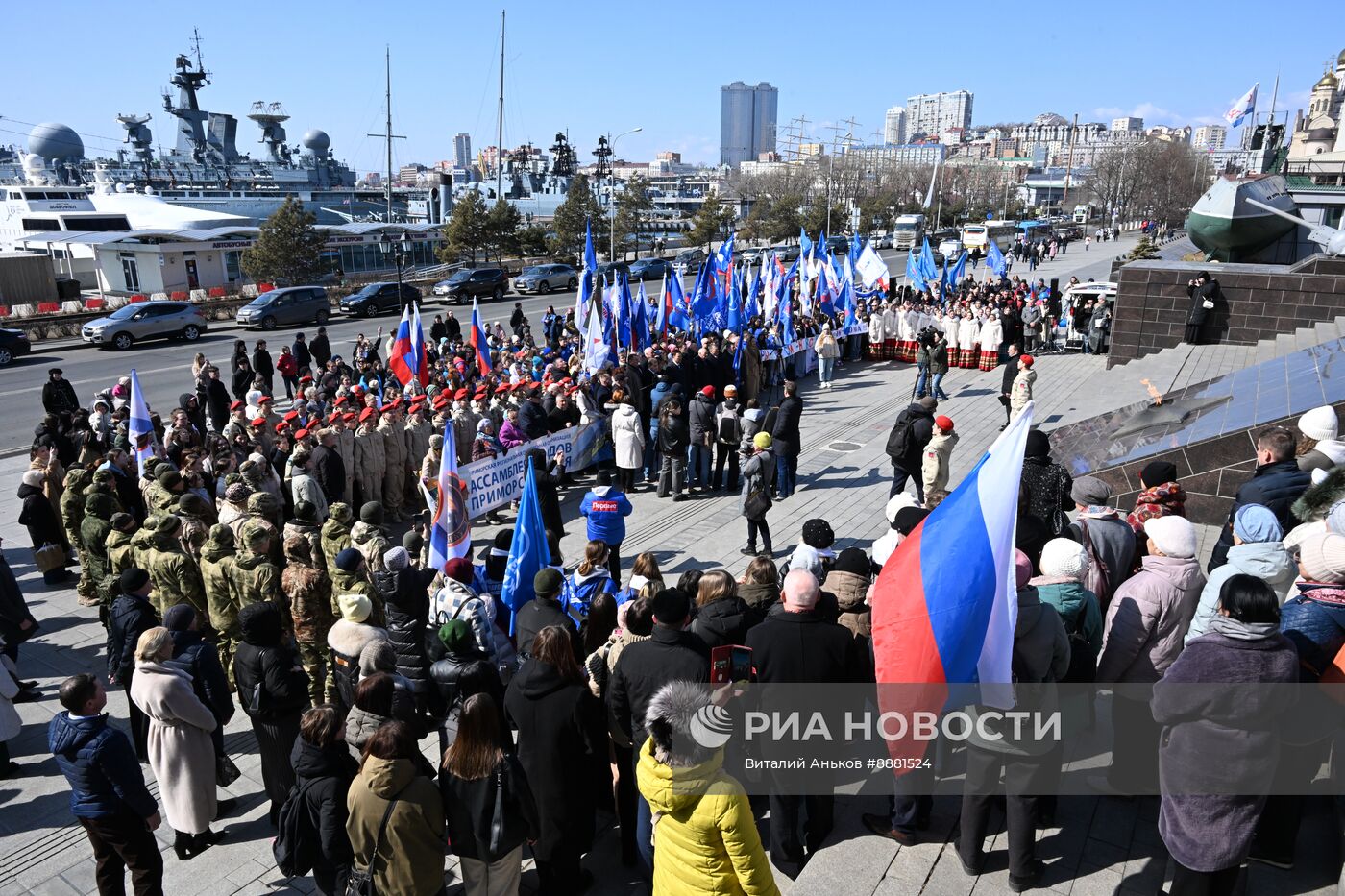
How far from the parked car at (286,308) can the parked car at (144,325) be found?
1773mm

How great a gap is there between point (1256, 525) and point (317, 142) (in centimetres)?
Answer: 8409

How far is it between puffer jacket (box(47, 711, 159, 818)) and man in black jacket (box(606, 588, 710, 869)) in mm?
2464

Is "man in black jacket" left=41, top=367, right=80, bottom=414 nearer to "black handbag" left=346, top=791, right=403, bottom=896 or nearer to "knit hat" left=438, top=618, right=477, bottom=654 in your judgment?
"knit hat" left=438, top=618, right=477, bottom=654

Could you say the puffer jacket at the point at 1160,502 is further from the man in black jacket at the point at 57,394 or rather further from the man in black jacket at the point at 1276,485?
the man in black jacket at the point at 57,394

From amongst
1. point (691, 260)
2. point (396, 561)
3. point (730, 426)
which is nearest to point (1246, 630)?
point (396, 561)

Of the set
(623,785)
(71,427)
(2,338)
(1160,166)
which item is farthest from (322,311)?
(1160,166)

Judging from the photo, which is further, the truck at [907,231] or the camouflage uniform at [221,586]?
the truck at [907,231]

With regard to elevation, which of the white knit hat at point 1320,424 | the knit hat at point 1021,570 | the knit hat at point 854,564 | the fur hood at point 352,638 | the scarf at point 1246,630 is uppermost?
the white knit hat at point 1320,424

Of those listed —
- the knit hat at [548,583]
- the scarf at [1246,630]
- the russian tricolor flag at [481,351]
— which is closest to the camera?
the scarf at [1246,630]

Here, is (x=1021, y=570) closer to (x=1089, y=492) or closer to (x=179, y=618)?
(x=1089, y=492)

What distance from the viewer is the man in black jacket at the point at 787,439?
10.8 meters

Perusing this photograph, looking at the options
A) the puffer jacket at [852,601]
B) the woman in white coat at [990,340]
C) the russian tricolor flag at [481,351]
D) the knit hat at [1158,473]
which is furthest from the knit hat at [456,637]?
the woman in white coat at [990,340]

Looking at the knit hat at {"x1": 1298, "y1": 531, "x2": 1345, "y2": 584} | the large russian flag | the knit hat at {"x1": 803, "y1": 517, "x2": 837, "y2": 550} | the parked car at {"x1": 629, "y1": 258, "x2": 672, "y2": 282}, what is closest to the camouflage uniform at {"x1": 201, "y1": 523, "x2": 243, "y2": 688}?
the knit hat at {"x1": 803, "y1": 517, "x2": 837, "y2": 550}

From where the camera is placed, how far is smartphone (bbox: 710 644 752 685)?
173 inches
